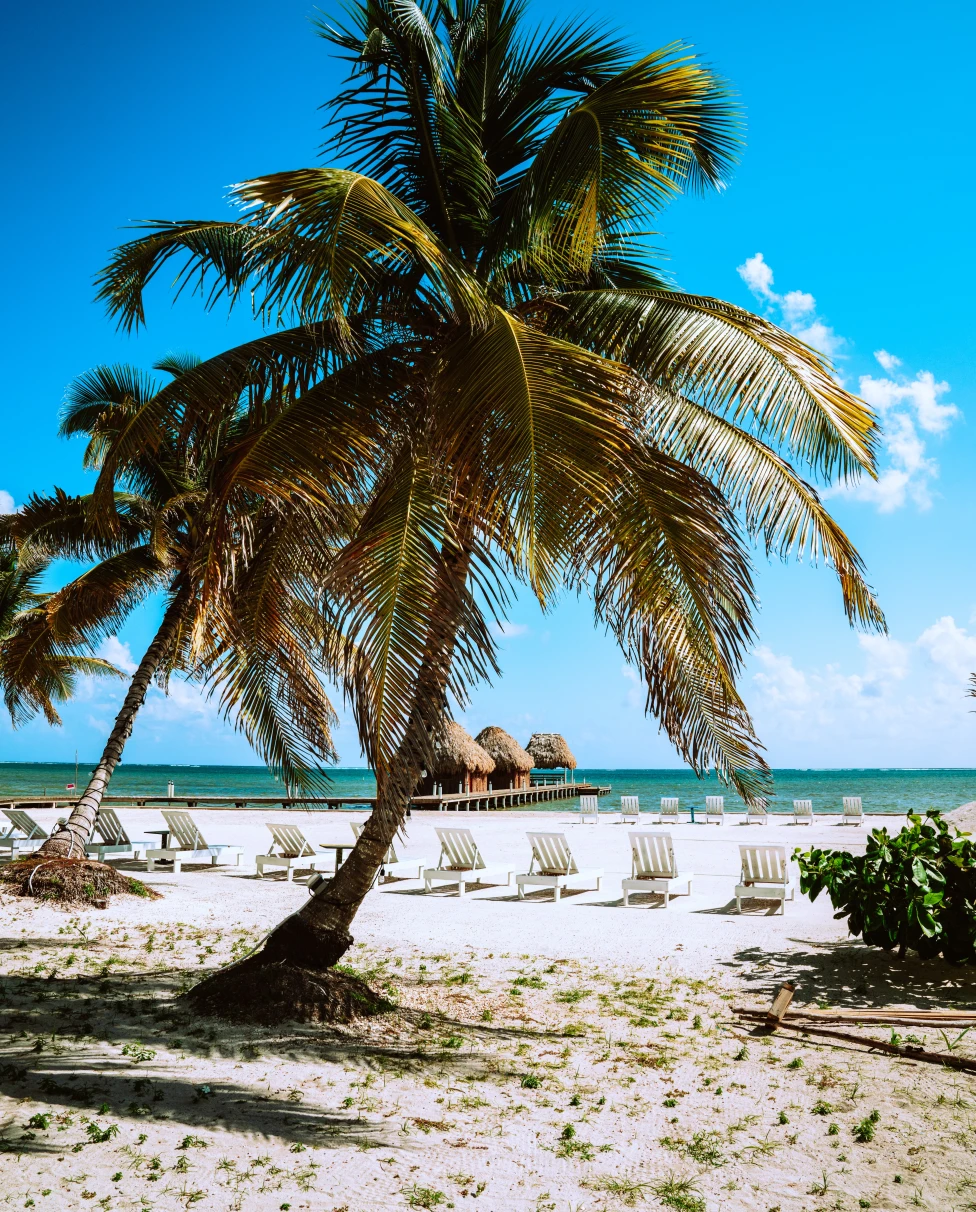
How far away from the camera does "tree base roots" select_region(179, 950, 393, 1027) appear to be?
6277mm

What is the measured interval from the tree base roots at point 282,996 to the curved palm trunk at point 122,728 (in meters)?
5.96

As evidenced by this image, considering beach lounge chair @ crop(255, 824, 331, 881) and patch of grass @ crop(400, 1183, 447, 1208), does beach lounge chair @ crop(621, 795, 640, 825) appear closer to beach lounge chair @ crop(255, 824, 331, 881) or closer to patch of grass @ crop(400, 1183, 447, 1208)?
beach lounge chair @ crop(255, 824, 331, 881)

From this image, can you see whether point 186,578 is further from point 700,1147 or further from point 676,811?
point 676,811

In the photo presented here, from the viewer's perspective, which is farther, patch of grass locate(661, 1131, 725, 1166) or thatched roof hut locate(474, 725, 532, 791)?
thatched roof hut locate(474, 725, 532, 791)

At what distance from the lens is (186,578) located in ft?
39.9

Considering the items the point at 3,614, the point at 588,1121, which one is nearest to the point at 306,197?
the point at 588,1121

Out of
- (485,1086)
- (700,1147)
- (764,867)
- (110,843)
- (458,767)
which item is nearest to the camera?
(700,1147)

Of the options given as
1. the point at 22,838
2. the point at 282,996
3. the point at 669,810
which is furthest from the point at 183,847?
the point at 669,810

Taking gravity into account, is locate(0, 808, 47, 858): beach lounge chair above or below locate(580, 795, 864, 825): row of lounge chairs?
above

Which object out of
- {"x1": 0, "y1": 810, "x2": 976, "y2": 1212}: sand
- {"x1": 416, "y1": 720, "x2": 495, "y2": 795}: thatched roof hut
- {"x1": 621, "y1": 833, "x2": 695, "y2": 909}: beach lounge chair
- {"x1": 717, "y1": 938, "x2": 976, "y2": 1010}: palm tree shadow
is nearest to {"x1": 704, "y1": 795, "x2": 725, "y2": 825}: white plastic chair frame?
{"x1": 416, "y1": 720, "x2": 495, "y2": 795}: thatched roof hut

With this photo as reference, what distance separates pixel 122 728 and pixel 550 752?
41.7 meters

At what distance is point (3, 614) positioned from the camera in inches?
705

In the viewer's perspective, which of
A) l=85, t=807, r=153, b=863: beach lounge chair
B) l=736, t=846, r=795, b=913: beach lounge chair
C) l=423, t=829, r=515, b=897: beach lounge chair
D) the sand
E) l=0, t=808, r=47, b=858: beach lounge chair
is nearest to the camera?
the sand

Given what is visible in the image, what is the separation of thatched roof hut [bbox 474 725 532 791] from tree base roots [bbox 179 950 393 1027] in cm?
3577
